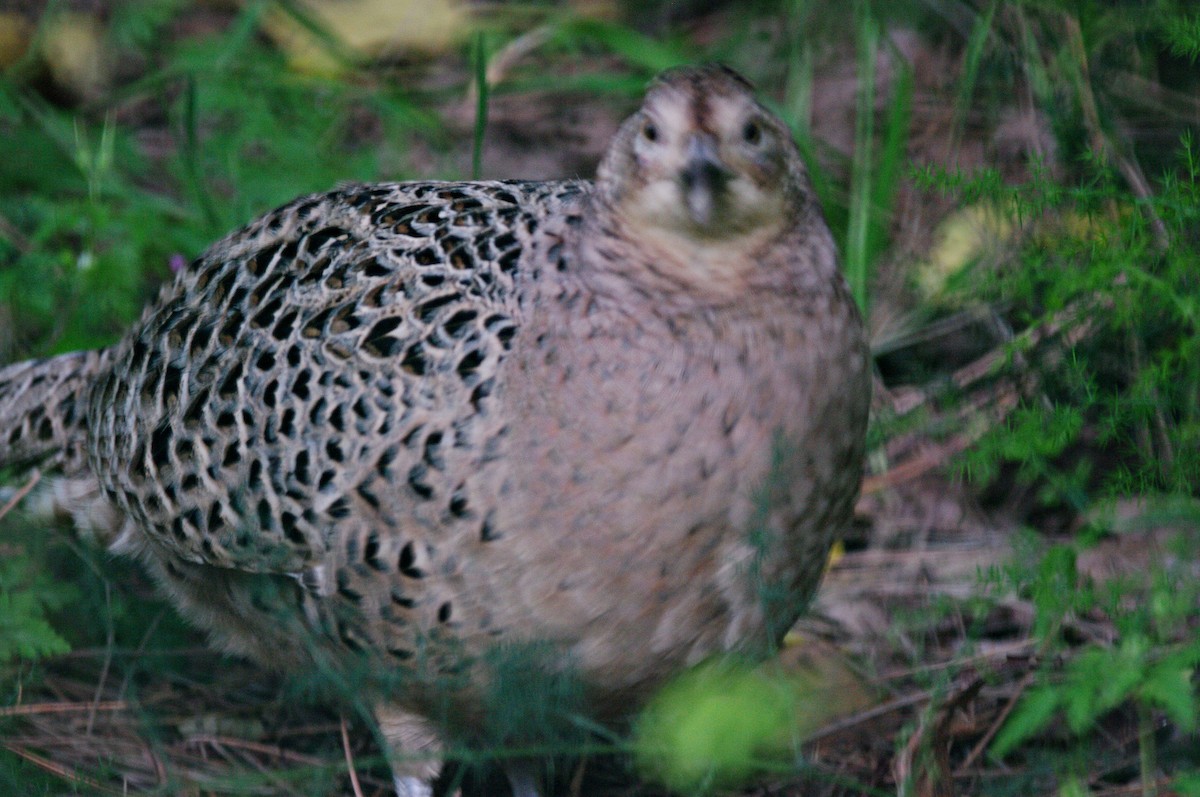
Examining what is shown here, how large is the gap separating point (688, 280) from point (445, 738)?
1.21m

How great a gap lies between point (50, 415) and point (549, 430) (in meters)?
1.80

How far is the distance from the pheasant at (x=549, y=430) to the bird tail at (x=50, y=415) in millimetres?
691

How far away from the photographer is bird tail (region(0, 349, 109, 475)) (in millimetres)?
3994

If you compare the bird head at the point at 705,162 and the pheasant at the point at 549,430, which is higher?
the bird head at the point at 705,162

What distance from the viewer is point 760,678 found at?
362 cm

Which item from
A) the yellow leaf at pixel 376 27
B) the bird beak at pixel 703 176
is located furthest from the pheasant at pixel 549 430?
the yellow leaf at pixel 376 27

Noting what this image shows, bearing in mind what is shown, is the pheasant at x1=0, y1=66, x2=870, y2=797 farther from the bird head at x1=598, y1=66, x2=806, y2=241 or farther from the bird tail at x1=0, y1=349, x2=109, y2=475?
the bird tail at x1=0, y1=349, x2=109, y2=475

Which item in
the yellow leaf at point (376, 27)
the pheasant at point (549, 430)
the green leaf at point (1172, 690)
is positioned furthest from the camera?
the yellow leaf at point (376, 27)

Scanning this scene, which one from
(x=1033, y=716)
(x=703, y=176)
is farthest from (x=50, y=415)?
(x=1033, y=716)

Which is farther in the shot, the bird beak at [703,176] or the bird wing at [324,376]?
the bird wing at [324,376]

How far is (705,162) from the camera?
2709mm

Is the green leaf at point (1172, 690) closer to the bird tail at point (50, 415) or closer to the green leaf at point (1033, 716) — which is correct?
the green leaf at point (1033, 716)

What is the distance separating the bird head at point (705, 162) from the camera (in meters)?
2.74

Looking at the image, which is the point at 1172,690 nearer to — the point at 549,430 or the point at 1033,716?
the point at 1033,716
